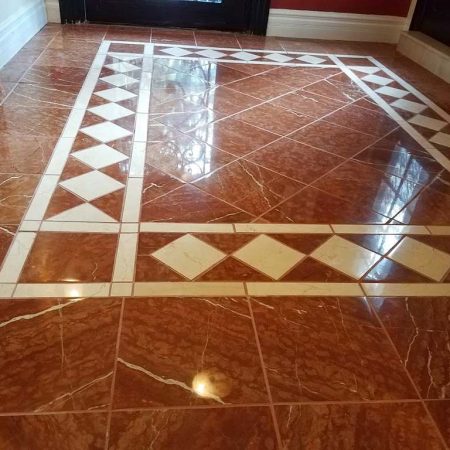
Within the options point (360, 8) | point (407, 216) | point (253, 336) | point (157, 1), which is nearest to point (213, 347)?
point (253, 336)

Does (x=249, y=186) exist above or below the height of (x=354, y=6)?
below

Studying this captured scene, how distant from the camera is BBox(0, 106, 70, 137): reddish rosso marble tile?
7.54ft

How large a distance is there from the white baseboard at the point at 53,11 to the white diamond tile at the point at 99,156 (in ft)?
9.56

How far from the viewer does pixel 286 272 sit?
149 centimetres

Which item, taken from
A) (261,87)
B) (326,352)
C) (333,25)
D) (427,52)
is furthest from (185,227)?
(333,25)

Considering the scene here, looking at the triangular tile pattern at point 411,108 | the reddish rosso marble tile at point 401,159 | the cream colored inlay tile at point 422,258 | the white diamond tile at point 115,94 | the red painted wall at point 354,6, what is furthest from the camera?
the red painted wall at point 354,6

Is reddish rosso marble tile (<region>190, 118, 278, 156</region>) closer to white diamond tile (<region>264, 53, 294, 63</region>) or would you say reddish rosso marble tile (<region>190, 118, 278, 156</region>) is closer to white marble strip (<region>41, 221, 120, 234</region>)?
white marble strip (<region>41, 221, 120, 234</region>)

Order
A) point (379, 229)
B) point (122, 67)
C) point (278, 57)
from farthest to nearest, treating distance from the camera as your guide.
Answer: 1. point (278, 57)
2. point (122, 67)
3. point (379, 229)

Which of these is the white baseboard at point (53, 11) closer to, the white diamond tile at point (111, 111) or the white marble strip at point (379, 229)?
the white diamond tile at point (111, 111)

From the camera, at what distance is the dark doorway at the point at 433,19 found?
4184 mm

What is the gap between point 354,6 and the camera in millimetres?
4652

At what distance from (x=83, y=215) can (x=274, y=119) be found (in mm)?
1433

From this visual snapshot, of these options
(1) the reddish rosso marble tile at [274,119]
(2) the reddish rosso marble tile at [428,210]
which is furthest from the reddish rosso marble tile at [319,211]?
(1) the reddish rosso marble tile at [274,119]

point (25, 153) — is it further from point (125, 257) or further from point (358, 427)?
point (358, 427)
